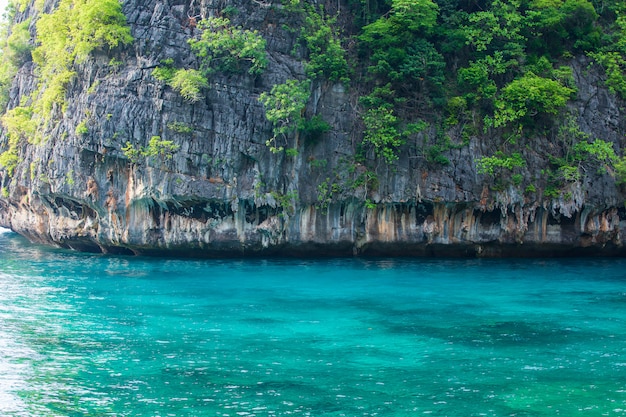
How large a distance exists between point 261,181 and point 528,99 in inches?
429

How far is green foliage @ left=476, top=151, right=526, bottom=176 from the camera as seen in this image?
29.3 meters

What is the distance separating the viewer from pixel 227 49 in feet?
96.4

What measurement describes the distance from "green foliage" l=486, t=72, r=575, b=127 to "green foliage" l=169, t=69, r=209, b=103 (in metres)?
11.4

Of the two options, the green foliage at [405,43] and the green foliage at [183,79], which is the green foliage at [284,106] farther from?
the green foliage at [405,43]

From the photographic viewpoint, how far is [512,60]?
30.7 m

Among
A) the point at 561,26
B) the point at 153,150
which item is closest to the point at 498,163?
the point at 561,26

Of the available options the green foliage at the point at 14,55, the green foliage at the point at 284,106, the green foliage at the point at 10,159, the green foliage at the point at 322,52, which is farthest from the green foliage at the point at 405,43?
the green foliage at the point at 14,55

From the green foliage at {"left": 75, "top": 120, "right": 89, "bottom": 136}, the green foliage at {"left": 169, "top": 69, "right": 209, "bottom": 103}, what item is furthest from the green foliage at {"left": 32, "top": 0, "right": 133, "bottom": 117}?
the green foliage at {"left": 169, "top": 69, "right": 209, "bottom": 103}

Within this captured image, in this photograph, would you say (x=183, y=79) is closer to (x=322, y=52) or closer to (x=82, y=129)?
(x=82, y=129)

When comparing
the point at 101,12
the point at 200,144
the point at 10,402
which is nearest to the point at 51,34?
the point at 101,12

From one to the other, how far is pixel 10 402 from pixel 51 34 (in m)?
22.4

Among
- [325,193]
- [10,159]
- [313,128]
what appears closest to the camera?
[313,128]

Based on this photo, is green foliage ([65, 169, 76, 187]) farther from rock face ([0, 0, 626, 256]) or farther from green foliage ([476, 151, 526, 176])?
green foliage ([476, 151, 526, 176])

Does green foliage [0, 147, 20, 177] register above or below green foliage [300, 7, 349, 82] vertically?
below
